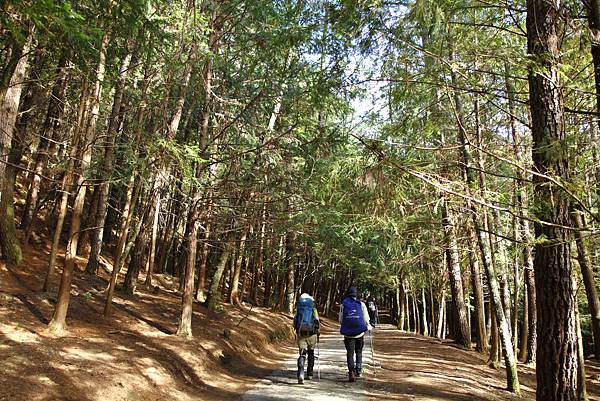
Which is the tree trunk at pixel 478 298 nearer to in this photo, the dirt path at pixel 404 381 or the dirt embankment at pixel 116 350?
the dirt path at pixel 404 381

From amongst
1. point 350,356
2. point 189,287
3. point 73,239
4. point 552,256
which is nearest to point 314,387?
point 350,356

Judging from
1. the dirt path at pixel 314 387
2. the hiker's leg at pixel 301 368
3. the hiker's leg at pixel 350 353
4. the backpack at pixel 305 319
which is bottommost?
the dirt path at pixel 314 387

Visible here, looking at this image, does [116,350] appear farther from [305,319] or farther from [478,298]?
[478,298]

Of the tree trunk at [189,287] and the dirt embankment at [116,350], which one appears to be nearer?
the dirt embankment at [116,350]

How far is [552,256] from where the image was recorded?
514cm

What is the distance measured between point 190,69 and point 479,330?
43.3 feet

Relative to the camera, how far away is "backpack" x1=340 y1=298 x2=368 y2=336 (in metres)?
8.93

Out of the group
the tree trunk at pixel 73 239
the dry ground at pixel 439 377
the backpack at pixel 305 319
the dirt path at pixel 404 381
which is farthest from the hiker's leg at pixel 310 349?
the tree trunk at pixel 73 239

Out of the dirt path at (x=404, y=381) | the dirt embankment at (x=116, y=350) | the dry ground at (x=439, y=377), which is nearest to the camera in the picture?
the dirt embankment at (x=116, y=350)

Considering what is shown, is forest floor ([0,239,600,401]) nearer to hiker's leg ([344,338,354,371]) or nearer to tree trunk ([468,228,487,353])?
hiker's leg ([344,338,354,371])

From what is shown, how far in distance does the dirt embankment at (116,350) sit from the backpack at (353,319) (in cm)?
233

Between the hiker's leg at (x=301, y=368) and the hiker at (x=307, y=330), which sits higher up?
the hiker at (x=307, y=330)

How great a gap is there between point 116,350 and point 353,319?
470 centimetres

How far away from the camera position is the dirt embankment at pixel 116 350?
5969mm
